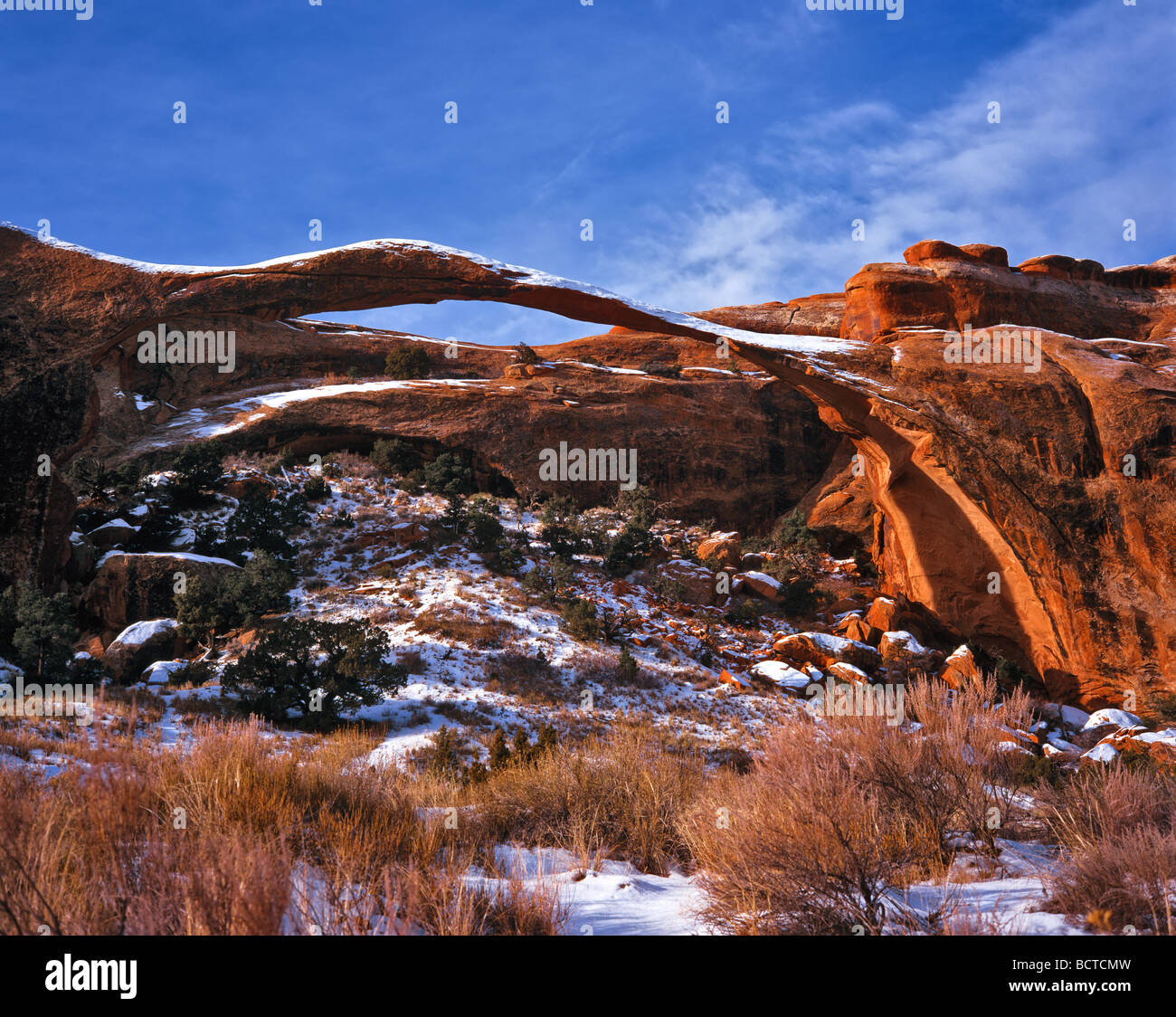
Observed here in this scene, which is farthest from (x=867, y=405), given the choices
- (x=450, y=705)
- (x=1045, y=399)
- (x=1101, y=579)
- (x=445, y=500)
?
(x=445, y=500)

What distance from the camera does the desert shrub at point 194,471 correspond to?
18.9 m

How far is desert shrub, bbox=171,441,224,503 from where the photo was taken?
61.9ft

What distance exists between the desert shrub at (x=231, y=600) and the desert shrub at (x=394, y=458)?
890cm

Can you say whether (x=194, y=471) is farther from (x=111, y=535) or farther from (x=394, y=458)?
(x=394, y=458)

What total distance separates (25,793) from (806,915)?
149 inches

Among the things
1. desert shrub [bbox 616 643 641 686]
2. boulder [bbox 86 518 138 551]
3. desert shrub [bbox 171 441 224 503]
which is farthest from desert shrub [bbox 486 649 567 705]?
desert shrub [bbox 171 441 224 503]

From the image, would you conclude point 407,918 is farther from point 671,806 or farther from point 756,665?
point 756,665
